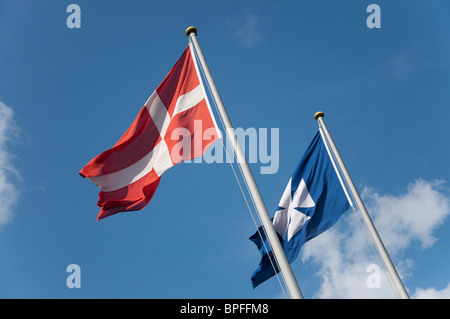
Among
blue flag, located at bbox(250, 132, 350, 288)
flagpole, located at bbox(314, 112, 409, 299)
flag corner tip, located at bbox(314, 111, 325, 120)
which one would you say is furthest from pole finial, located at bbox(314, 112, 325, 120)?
blue flag, located at bbox(250, 132, 350, 288)

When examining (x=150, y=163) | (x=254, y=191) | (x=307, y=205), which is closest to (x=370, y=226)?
(x=307, y=205)

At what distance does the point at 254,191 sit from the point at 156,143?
10.7 ft

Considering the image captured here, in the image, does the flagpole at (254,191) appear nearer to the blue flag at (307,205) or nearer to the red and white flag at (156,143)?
the red and white flag at (156,143)

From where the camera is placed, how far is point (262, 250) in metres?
11.7

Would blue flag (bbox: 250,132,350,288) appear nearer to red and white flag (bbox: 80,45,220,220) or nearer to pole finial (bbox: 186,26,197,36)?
red and white flag (bbox: 80,45,220,220)

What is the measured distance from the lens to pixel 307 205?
38.3ft

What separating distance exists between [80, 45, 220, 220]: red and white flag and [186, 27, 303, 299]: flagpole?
0.39 metres

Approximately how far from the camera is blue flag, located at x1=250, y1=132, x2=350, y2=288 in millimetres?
11367

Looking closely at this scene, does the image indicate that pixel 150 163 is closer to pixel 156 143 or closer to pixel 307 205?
pixel 156 143

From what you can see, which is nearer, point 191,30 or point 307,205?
Result: point 191,30
